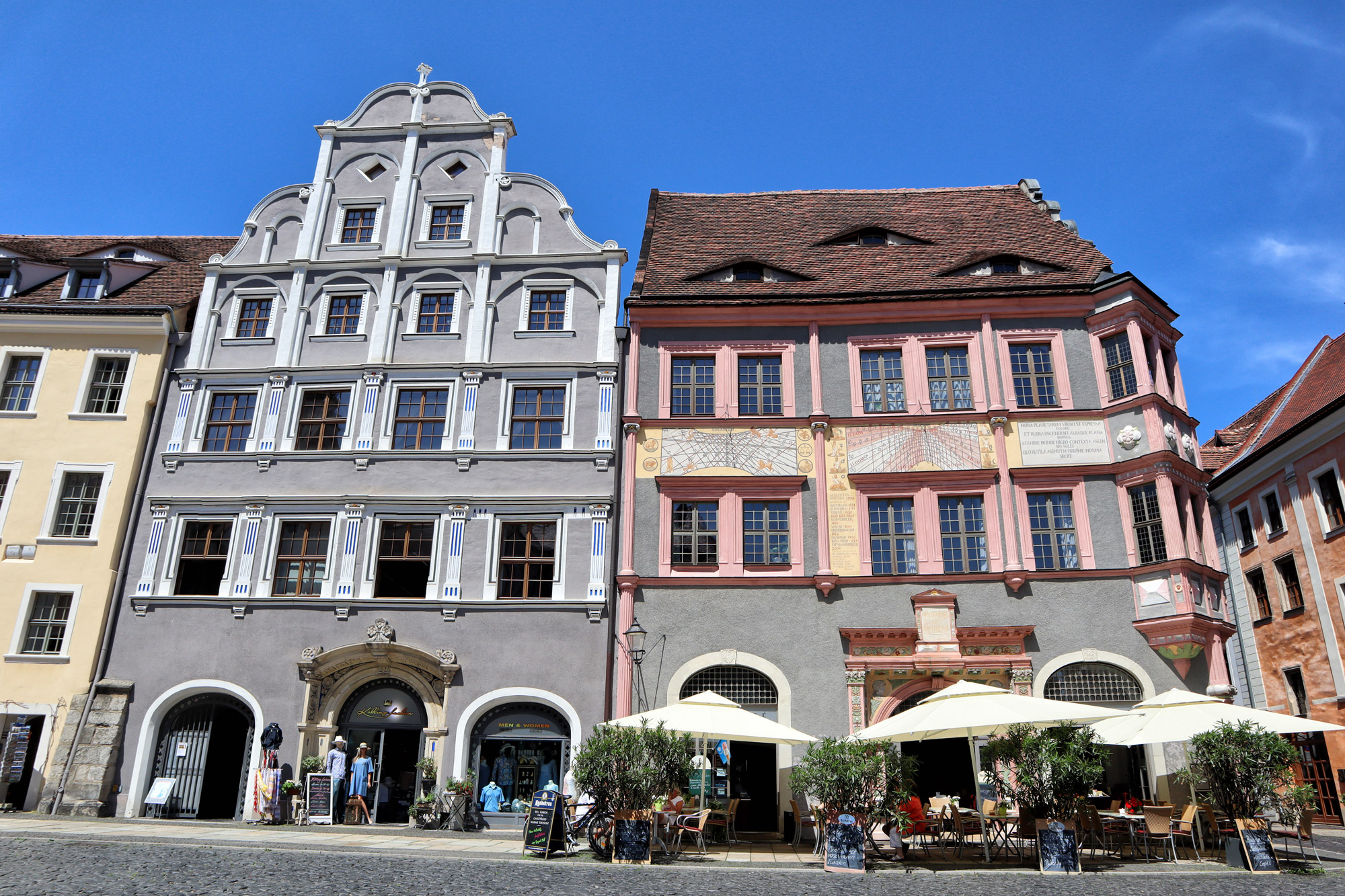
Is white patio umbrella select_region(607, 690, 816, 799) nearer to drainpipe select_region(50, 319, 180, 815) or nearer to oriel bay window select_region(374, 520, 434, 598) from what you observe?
oriel bay window select_region(374, 520, 434, 598)

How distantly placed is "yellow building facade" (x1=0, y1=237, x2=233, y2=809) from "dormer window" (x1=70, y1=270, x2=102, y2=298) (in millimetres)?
27

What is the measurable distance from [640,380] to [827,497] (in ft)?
16.9

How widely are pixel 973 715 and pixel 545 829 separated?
667 centimetres

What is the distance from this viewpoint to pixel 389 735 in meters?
20.9

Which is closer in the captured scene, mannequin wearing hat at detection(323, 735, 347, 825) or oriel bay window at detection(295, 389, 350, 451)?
mannequin wearing hat at detection(323, 735, 347, 825)

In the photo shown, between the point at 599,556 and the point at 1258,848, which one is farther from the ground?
the point at 599,556

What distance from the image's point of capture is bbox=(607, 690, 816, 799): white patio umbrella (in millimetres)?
15578

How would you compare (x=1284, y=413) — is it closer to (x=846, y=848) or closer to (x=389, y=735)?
(x=846, y=848)

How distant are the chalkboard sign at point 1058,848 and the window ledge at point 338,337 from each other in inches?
714

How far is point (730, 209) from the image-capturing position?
28828 millimetres

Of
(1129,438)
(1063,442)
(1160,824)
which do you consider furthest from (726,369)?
(1160,824)

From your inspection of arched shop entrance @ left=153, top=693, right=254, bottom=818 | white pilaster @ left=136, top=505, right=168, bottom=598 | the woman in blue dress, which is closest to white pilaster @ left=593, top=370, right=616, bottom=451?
the woman in blue dress

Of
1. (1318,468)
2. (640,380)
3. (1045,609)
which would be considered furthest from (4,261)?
(1318,468)

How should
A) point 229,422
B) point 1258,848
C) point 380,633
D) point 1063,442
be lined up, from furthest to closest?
point 229,422, point 1063,442, point 380,633, point 1258,848
